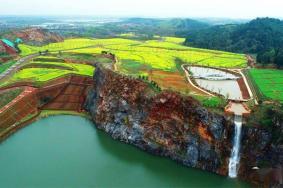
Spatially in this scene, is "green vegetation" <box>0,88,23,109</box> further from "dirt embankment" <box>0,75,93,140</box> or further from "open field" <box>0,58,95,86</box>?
"open field" <box>0,58,95,86</box>

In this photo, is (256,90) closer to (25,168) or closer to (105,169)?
(105,169)

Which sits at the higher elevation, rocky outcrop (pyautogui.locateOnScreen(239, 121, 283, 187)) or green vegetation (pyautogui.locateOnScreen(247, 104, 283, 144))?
green vegetation (pyautogui.locateOnScreen(247, 104, 283, 144))

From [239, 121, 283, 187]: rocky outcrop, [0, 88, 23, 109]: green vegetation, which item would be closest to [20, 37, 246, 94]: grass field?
[239, 121, 283, 187]: rocky outcrop

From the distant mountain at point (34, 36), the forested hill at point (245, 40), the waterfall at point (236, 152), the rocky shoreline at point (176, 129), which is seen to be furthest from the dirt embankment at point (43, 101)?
the distant mountain at point (34, 36)

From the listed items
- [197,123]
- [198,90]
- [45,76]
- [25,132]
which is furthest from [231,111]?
[45,76]

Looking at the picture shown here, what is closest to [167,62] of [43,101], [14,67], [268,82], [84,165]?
[268,82]
